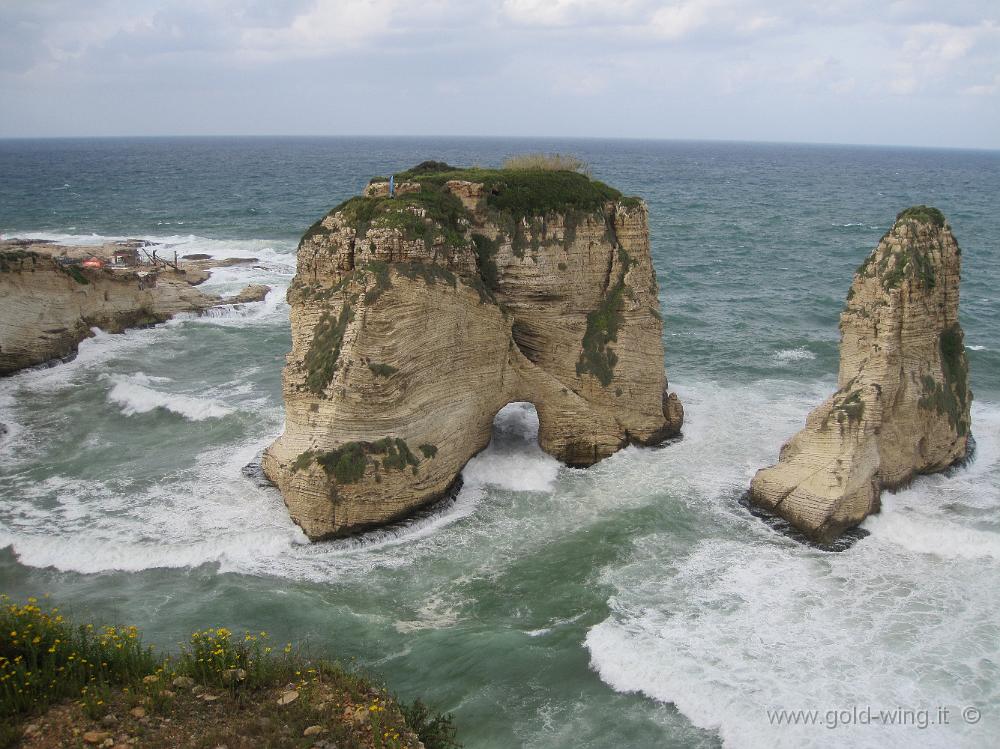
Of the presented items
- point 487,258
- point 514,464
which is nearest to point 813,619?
point 514,464

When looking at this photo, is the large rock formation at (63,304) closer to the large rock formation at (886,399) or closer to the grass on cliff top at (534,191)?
the grass on cliff top at (534,191)

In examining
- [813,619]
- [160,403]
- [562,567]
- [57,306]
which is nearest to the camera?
[813,619]

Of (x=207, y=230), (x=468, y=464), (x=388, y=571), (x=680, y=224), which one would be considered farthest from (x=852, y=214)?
(x=388, y=571)

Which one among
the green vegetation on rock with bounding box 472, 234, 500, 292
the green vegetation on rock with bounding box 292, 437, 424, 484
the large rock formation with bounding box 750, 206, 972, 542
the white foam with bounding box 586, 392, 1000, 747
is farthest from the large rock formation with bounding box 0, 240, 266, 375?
the large rock formation with bounding box 750, 206, 972, 542

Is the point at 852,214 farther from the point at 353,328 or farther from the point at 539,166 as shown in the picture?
the point at 353,328

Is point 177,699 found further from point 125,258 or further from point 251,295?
point 125,258

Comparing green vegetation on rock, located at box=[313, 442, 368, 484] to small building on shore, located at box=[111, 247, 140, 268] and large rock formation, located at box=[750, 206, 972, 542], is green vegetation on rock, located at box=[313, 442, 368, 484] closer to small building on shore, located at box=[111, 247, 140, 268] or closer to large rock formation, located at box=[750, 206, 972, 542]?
large rock formation, located at box=[750, 206, 972, 542]
